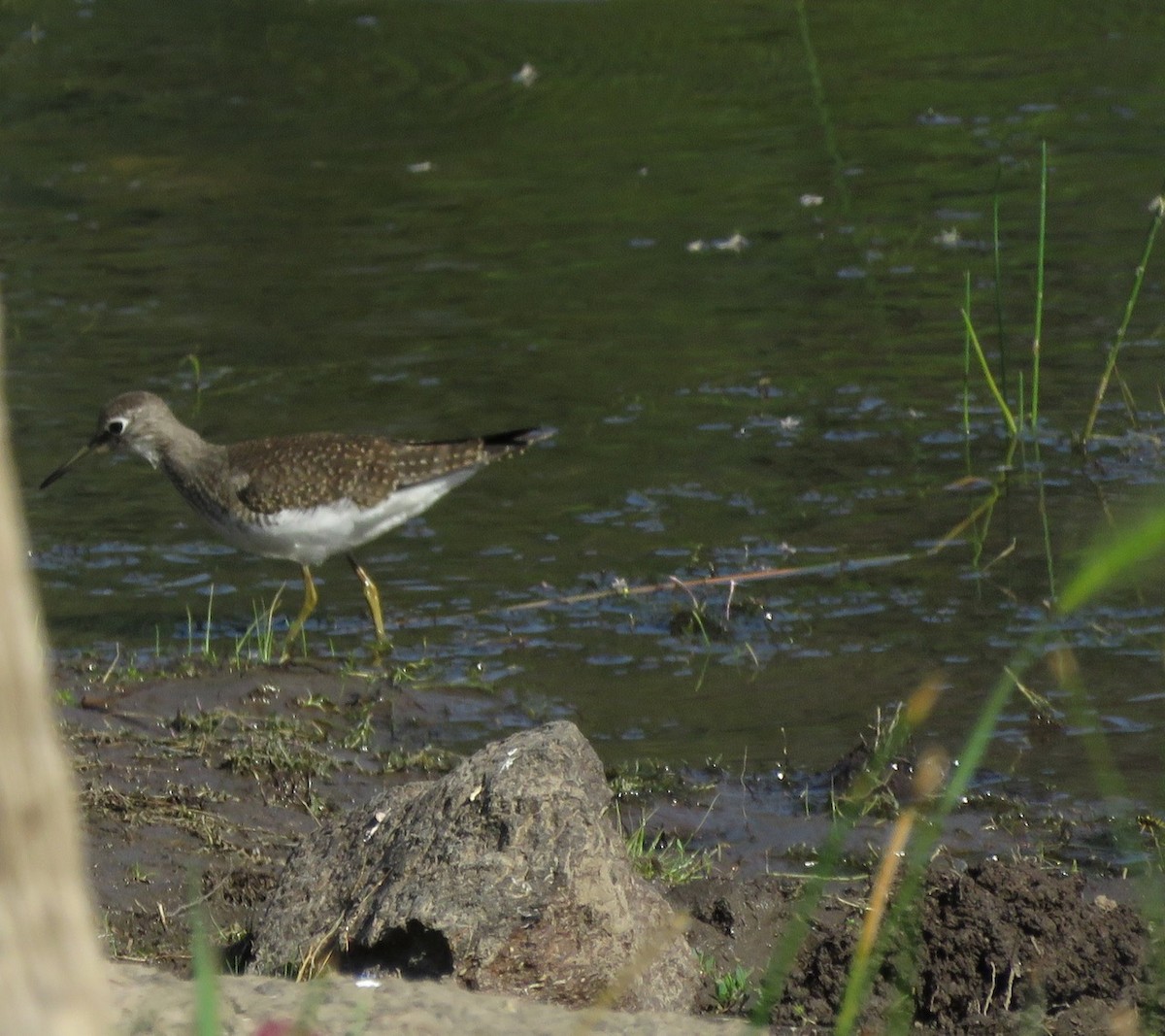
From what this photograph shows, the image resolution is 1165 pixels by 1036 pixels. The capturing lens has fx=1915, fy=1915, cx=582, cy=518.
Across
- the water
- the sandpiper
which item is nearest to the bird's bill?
the water

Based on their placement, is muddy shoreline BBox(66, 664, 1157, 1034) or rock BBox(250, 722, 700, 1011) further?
muddy shoreline BBox(66, 664, 1157, 1034)

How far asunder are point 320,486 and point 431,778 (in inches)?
78.8

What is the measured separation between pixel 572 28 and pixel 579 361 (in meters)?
7.85

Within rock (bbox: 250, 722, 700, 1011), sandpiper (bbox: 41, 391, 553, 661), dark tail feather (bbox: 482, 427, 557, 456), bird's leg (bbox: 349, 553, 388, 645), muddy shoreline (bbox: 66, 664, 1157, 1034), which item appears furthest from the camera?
dark tail feather (bbox: 482, 427, 557, 456)

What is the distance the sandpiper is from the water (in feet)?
1.10

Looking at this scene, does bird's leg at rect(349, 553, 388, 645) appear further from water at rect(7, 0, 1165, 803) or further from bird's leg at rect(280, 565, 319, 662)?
bird's leg at rect(280, 565, 319, 662)

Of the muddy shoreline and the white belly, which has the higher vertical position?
the white belly

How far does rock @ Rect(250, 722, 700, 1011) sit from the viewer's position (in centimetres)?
414

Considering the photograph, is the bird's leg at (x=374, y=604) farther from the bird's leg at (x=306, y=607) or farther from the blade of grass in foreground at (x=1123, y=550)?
the blade of grass in foreground at (x=1123, y=550)

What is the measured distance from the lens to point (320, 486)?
24.8 ft

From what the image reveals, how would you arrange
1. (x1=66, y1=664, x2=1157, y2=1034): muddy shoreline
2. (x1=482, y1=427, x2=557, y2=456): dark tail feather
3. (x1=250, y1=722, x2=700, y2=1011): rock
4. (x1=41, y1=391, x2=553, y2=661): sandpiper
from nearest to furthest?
(x1=250, y1=722, x2=700, y2=1011): rock
(x1=66, y1=664, x2=1157, y2=1034): muddy shoreline
(x1=41, y1=391, x2=553, y2=661): sandpiper
(x1=482, y1=427, x2=557, y2=456): dark tail feather

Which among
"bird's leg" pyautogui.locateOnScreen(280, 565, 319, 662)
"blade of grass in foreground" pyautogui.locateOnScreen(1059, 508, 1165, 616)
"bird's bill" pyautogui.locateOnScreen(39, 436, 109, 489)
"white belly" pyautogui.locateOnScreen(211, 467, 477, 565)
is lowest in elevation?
"bird's leg" pyautogui.locateOnScreen(280, 565, 319, 662)

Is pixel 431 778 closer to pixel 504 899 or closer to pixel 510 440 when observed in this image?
pixel 504 899

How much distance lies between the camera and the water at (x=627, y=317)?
282 inches
